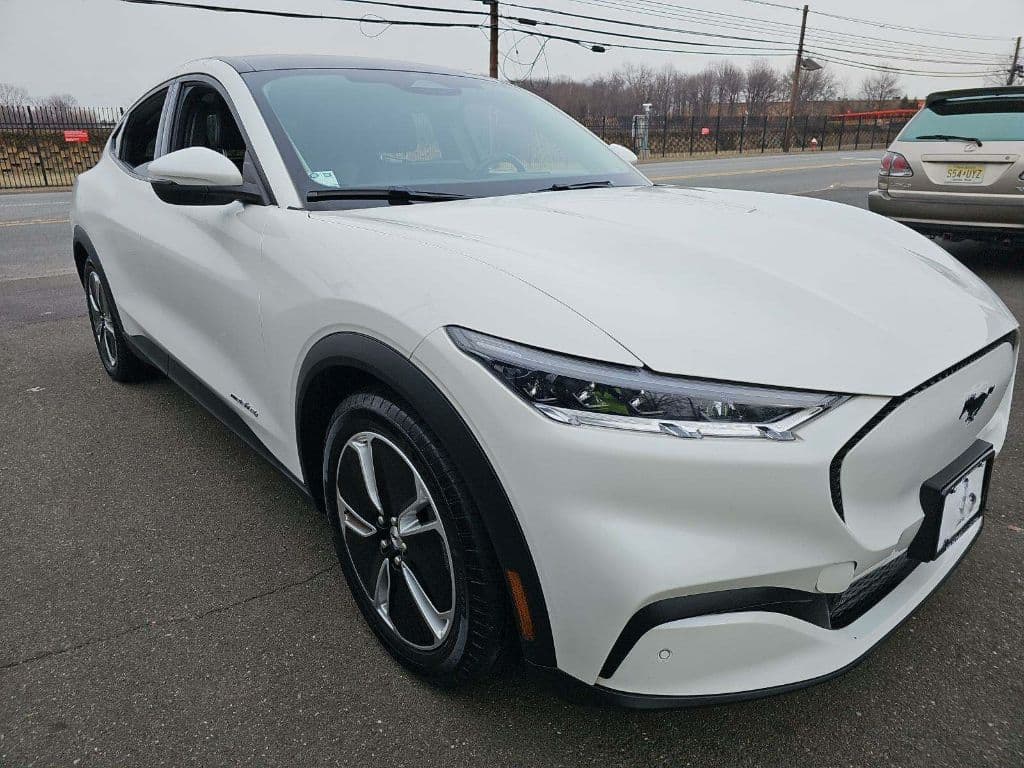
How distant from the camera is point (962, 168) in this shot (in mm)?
6176

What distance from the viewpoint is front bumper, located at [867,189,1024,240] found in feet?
19.7

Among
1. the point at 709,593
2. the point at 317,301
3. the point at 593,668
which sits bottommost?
the point at 593,668

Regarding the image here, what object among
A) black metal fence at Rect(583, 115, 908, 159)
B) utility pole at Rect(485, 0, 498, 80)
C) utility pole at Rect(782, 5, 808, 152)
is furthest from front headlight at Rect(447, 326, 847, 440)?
utility pole at Rect(782, 5, 808, 152)

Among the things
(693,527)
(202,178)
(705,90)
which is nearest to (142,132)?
(202,178)

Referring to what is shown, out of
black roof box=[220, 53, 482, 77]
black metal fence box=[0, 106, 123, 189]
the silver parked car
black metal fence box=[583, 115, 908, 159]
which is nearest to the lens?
black roof box=[220, 53, 482, 77]

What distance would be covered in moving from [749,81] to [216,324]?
8870 cm

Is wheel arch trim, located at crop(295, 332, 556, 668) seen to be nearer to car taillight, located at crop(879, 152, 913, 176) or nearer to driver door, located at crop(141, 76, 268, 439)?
driver door, located at crop(141, 76, 268, 439)

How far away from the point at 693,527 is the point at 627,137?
130 ft

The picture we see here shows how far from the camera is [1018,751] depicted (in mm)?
1649

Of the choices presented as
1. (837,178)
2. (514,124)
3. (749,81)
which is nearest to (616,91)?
(749,81)

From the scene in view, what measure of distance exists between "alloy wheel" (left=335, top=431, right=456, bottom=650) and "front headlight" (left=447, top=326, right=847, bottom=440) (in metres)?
0.42

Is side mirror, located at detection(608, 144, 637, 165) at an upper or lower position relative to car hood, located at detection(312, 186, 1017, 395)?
upper

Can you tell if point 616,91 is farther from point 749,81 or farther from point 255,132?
point 255,132

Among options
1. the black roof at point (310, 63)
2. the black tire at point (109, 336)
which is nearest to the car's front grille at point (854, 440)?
the black roof at point (310, 63)
